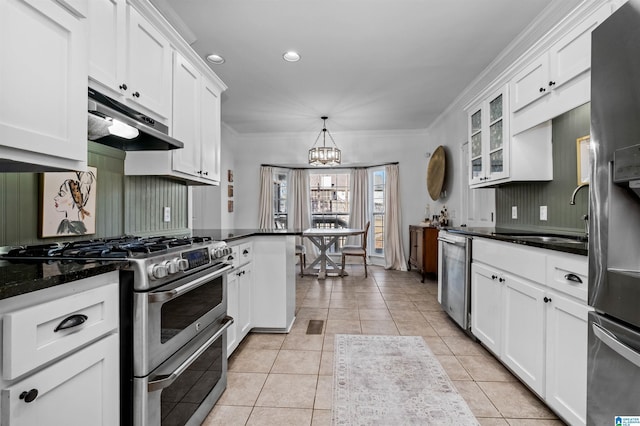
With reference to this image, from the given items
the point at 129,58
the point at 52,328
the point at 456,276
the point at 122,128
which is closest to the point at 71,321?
the point at 52,328

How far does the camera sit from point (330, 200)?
260 inches

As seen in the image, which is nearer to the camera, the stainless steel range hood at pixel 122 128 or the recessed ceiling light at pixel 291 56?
the stainless steel range hood at pixel 122 128

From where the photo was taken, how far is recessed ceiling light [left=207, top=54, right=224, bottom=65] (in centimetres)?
325

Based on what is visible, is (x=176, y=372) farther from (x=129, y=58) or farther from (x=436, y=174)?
(x=436, y=174)

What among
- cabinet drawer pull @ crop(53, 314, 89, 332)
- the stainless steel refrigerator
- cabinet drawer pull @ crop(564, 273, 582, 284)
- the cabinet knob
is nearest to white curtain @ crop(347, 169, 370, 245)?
cabinet drawer pull @ crop(564, 273, 582, 284)

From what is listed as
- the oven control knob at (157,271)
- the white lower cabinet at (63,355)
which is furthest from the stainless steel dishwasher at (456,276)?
the white lower cabinet at (63,355)

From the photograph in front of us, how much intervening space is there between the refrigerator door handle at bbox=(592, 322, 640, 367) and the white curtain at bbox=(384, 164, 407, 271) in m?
4.87

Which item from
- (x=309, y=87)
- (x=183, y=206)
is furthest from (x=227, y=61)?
(x=183, y=206)

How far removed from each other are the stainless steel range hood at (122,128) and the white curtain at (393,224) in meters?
4.65

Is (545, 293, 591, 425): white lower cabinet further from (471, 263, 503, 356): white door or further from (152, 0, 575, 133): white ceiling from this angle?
(152, 0, 575, 133): white ceiling

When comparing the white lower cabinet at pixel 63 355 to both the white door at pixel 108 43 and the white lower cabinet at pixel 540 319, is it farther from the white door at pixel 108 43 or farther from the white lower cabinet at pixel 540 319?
the white lower cabinet at pixel 540 319

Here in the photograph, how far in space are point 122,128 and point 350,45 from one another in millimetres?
2242

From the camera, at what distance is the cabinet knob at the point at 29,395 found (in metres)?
0.78

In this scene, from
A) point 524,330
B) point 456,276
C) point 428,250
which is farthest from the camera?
point 428,250
